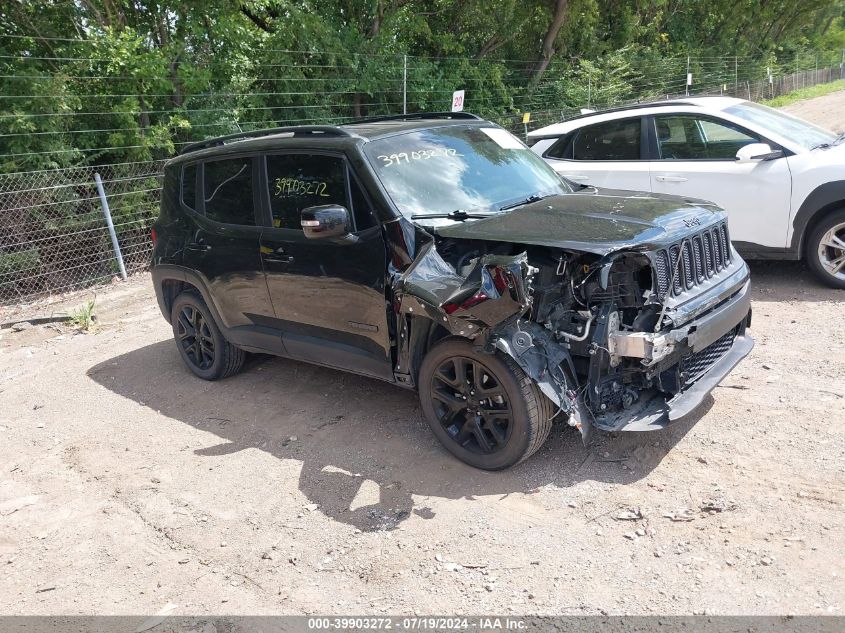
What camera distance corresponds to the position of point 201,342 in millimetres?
6266

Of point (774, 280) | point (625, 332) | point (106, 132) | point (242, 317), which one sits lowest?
point (774, 280)

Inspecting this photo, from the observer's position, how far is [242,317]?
5.60 meters

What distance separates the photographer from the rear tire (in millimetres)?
6043

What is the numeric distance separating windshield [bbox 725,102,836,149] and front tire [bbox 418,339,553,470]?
15.2 ft

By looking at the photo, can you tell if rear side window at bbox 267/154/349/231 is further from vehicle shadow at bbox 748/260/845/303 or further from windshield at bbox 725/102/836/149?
windshield at bbox 725/102/836/149

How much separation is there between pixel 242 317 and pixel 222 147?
4.50ft

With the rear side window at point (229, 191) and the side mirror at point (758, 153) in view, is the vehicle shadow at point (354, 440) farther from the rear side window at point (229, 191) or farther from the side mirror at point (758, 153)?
the side mirror at point (758, 153)

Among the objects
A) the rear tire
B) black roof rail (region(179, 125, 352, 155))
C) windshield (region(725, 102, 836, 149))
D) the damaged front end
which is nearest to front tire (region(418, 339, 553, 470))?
the damaged front end

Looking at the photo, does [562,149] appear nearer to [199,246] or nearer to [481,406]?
[199,246]

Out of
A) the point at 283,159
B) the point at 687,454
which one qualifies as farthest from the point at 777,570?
the point at 283,159

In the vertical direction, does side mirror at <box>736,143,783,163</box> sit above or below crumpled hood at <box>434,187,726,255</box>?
below

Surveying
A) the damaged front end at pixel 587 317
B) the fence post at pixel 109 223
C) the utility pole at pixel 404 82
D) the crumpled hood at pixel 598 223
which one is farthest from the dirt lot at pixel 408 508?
the utility pole at pixel 404 82

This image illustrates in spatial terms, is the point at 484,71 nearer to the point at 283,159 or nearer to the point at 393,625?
the point at 283,159

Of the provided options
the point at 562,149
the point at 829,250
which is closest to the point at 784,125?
the point at 829,250
